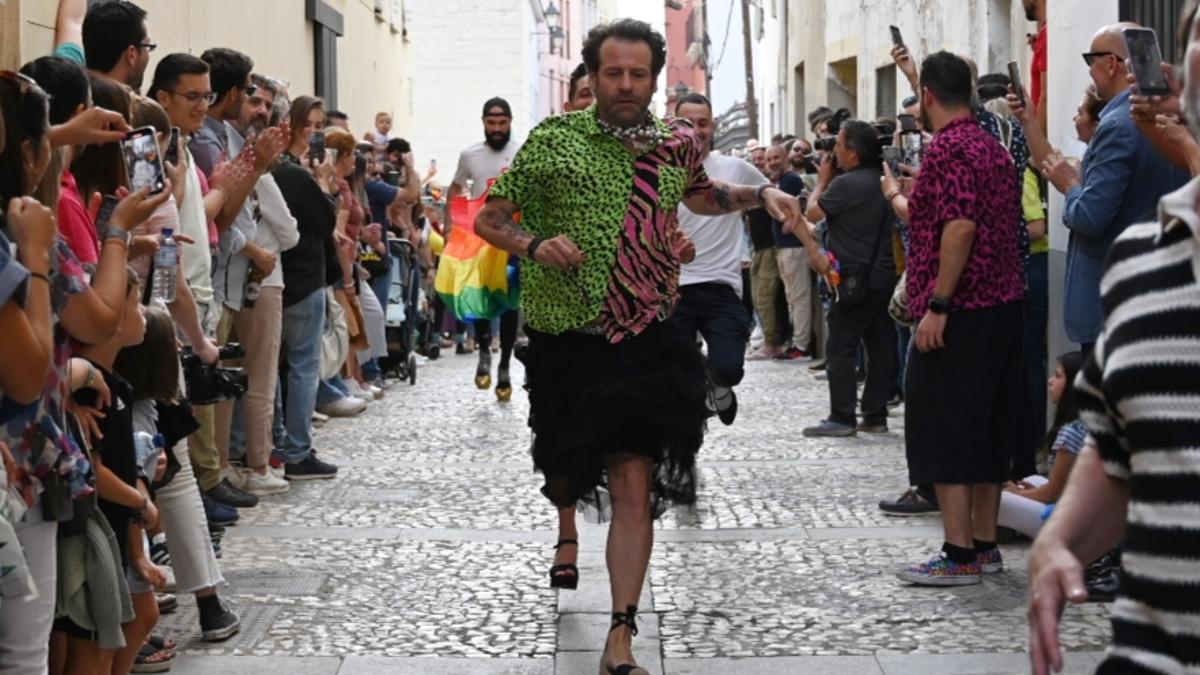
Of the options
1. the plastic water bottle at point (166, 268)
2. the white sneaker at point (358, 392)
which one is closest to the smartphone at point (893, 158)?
the plastic water bottle at point (166, 268)

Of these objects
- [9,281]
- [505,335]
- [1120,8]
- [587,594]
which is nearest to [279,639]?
[587,594]

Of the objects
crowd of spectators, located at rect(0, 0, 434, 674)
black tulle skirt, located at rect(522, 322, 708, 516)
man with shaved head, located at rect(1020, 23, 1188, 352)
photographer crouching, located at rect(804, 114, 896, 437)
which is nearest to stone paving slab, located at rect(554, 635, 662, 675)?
black tulle skirt, located at rect(522, 322, 708, 516)

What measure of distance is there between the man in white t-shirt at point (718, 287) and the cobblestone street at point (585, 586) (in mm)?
606

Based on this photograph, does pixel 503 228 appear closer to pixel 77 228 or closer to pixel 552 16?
pixel 77 228

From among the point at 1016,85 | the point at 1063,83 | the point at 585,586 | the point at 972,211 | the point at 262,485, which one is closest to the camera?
the point at 972,211

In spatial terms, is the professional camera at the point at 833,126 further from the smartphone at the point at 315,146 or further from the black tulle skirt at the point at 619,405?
the black tulle skirt at the point at 619,405

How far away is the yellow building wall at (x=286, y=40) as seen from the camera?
12086mm

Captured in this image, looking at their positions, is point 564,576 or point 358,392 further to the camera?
point 358,392

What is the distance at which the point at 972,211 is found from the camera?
705cm

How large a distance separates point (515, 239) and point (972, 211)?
6.03 ft

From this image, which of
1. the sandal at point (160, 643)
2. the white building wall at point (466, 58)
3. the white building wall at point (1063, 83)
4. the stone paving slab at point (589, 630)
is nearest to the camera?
the sandal at point (160, 643)

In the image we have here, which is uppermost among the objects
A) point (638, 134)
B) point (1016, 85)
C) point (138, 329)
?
point (1016, 85)

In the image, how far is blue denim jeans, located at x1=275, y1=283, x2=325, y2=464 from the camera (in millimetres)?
10219

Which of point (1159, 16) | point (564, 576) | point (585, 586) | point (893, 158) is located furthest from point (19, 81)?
point (893, 158)
